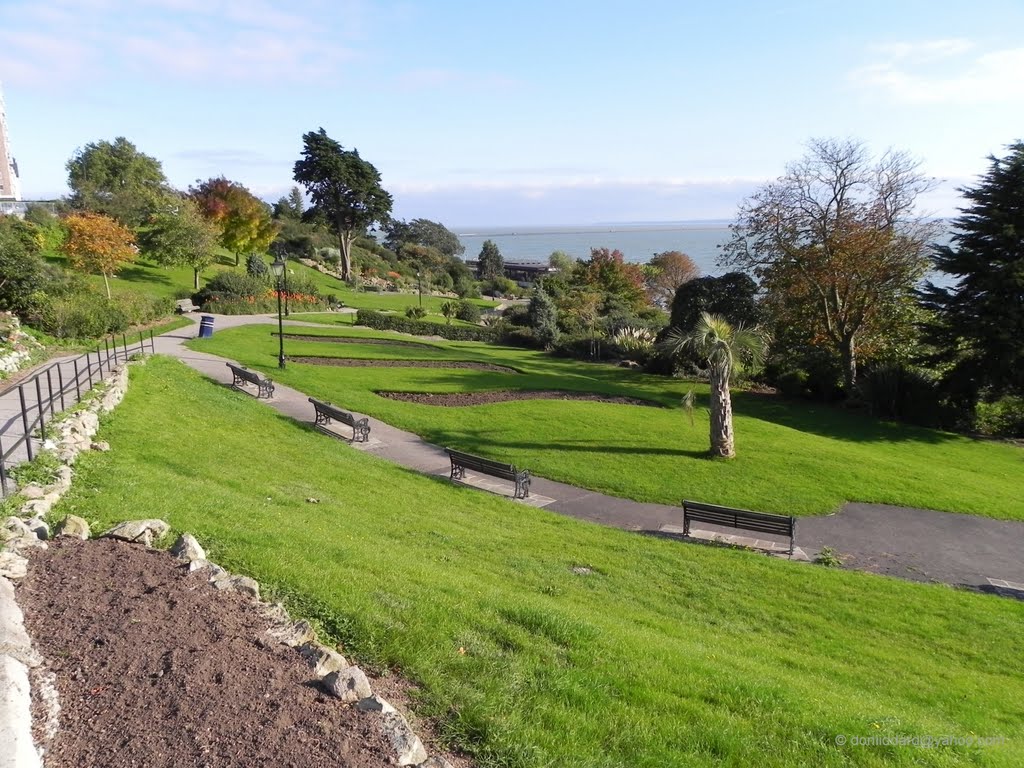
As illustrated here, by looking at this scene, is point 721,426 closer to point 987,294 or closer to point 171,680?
point 987,294

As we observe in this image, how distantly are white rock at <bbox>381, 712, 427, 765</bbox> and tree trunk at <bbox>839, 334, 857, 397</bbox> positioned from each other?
86.9 ft

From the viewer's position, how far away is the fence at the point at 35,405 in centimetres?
839

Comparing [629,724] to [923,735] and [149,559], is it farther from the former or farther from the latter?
[149,559]

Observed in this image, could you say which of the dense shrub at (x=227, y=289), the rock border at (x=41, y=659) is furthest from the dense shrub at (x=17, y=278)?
the rock border at (x=41, y=659)

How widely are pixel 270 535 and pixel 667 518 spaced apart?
8.05m

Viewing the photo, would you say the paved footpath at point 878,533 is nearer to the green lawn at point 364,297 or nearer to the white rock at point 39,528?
the white rock at point 39,528

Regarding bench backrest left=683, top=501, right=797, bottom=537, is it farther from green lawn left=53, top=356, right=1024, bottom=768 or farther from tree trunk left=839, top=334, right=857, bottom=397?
tree trunk left=839, top=334, right=857, bottom=397

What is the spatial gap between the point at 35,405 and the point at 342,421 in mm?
6864

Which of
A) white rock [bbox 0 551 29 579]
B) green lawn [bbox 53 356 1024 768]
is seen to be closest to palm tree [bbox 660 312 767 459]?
green lawn [bbox 53 356 1024 768]

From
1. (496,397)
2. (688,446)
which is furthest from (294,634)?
(496,397)

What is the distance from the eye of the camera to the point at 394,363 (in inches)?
1163

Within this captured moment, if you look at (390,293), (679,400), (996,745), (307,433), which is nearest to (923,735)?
(996,745)

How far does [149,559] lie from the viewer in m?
6.10

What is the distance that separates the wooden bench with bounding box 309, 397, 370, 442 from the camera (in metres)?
16.6
